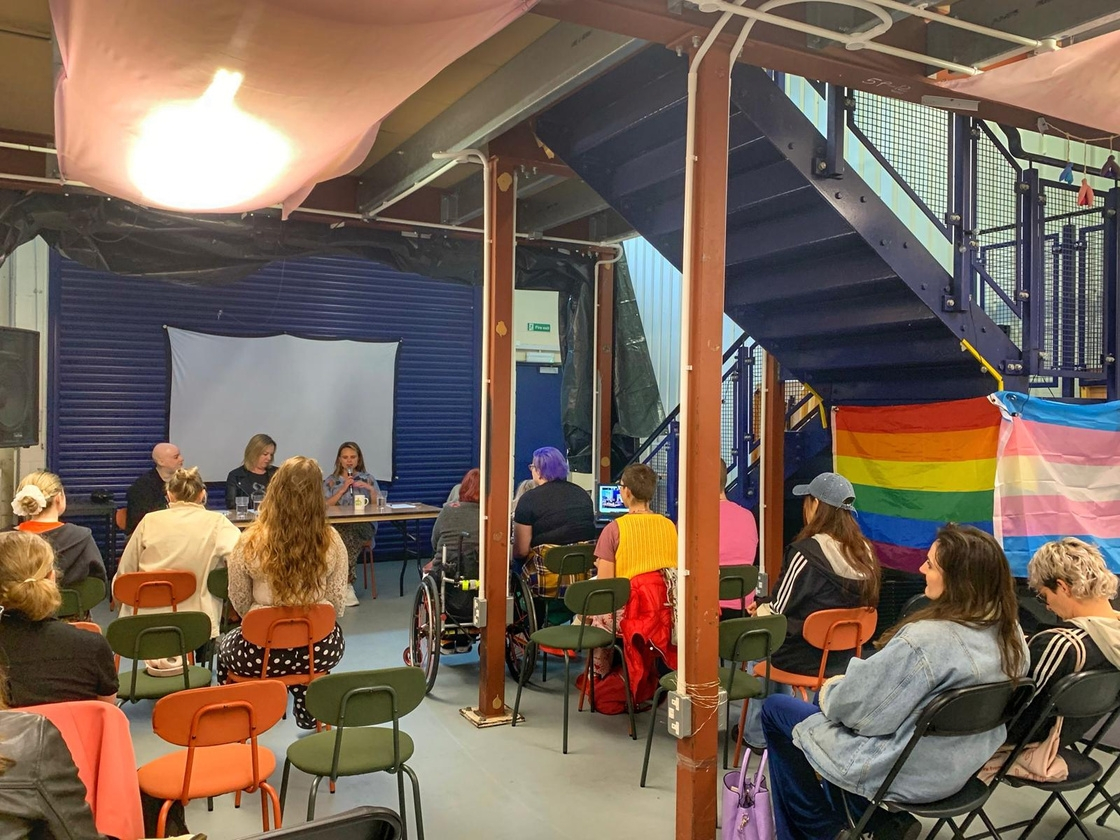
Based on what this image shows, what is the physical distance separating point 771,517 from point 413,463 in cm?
413

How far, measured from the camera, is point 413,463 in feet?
29.0

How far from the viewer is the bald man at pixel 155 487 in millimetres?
5973

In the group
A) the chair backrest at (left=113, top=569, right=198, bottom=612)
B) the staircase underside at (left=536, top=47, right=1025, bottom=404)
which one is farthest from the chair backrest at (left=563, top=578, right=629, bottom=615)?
the staircase underside at (left=536, top=47, right=1025, bottom=404)

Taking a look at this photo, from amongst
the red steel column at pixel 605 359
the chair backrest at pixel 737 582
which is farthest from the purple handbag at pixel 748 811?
the red steel column at pixel 605 359

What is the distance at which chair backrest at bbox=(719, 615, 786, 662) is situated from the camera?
3.36 metres

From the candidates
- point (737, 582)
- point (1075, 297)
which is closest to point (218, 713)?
point (737, 582)

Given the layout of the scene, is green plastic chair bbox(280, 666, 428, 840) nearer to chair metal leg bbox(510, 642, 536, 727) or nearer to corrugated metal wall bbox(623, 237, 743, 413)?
chair metal leg bbox(510, 642, 536, 727)

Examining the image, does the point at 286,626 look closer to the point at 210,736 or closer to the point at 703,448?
the point at 210,736

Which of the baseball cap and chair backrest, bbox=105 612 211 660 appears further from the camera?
the baseball cap

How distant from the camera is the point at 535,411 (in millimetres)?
9062

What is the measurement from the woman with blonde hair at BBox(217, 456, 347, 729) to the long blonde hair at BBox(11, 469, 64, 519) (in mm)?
1024

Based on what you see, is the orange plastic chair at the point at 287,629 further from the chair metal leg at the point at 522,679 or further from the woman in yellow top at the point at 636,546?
the woman in yellow top at the point at 636,546

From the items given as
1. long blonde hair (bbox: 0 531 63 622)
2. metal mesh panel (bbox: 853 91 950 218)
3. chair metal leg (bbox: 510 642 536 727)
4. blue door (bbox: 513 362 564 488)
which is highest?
metal mesh panel (bbox: 853 91 950 218)

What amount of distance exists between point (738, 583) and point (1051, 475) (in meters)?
1.69
